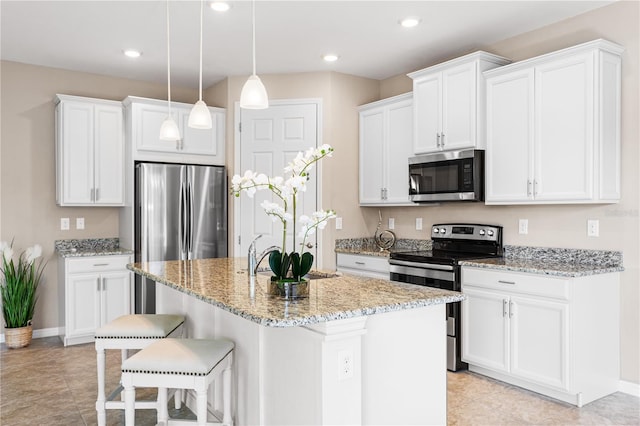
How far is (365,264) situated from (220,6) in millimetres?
2538

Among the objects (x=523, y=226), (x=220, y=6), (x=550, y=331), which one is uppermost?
(x=220, y=6)

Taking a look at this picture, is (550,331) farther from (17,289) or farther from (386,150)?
(17,289)

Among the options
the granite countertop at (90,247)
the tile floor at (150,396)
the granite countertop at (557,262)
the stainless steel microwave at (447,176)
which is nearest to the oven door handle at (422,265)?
the granite countertop at (557,262)

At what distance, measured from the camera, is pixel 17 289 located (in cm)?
448

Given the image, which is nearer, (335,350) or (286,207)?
(335,350)

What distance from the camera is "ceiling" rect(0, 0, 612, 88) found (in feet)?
11.4

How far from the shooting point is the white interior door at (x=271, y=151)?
5.03 metres

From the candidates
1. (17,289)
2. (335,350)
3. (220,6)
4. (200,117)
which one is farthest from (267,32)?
(17,289)

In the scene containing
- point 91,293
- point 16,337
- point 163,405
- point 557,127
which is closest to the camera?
point 163,405

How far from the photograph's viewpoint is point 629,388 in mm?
3311

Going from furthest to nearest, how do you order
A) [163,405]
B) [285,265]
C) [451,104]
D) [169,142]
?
1. [169,142]
2. [451,104]
3. [163,405]
4. [285,265]

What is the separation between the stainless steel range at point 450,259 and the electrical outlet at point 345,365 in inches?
81.2

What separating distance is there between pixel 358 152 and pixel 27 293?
3492mm

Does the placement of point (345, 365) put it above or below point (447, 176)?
below
